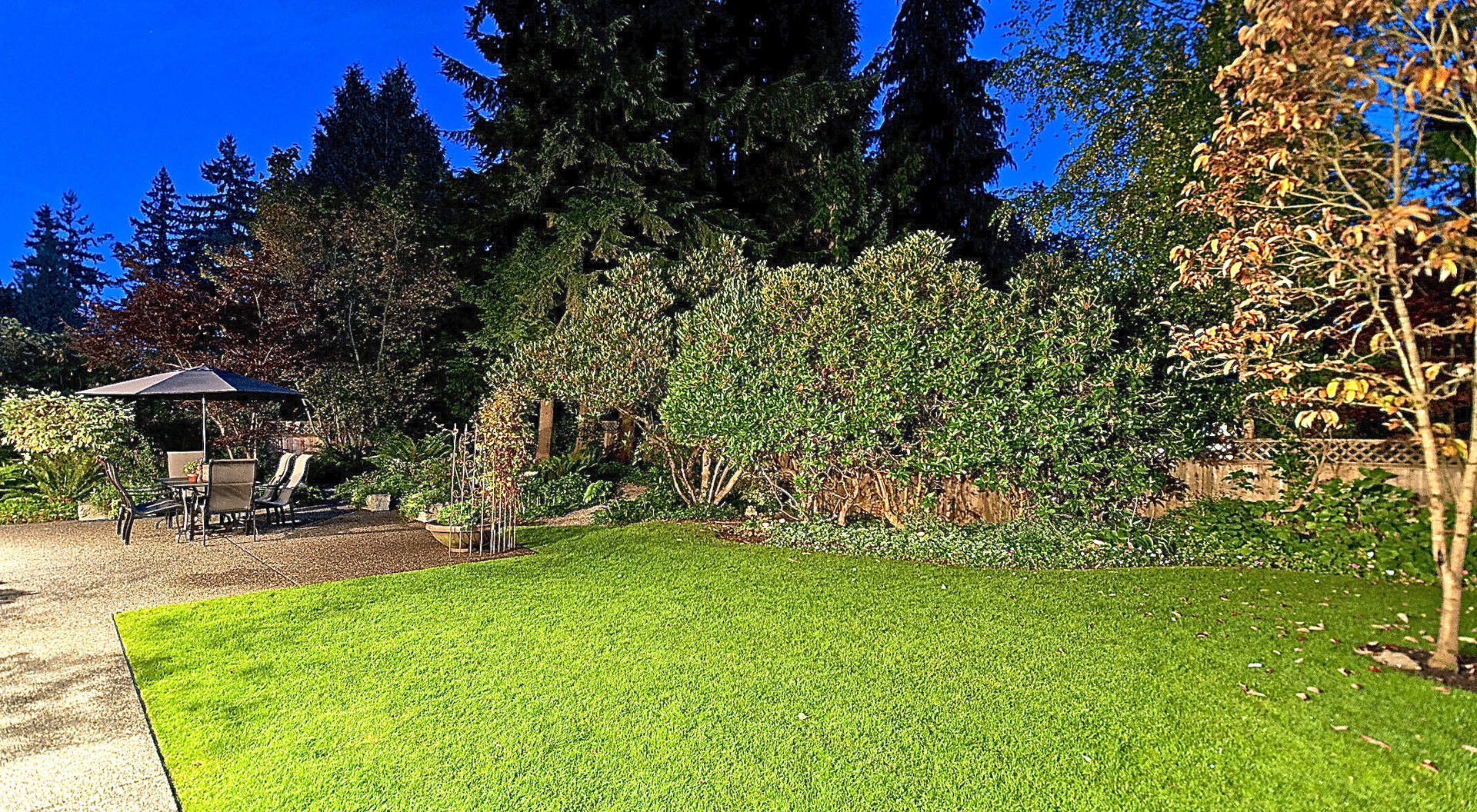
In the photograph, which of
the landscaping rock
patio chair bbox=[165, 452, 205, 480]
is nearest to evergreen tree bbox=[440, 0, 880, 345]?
patio chair bbox=[165, 452, 205, 480]

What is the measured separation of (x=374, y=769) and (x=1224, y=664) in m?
3.97

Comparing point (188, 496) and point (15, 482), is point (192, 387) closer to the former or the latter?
point (188, 496)

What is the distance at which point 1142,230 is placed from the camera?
27.5 feet

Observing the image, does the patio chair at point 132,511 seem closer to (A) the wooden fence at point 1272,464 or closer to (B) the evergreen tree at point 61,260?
(A) the wooden fence at point 1272,464

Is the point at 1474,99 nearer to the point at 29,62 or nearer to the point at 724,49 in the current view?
the point at 724,49

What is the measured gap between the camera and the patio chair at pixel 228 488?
7.31 metres

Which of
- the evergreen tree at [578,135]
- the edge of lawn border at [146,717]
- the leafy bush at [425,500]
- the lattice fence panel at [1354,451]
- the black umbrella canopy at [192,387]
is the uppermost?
the evergreen tree at [578,135]

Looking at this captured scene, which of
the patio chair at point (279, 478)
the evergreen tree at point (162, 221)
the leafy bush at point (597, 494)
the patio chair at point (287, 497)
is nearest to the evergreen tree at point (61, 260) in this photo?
the evergreen tree at point (162, 221)

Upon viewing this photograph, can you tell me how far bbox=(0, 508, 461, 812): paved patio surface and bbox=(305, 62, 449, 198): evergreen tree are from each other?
1441cm

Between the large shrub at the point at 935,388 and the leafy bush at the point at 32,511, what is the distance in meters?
7.71

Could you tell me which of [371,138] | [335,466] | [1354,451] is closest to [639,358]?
[335,466]

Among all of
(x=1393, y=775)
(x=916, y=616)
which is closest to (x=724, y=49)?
(x=916, y=616)

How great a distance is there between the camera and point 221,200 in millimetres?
43594

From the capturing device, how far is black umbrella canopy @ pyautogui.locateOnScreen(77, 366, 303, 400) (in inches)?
315
